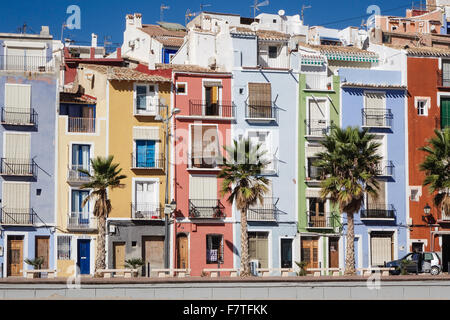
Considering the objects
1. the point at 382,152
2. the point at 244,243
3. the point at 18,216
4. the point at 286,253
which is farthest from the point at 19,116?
the point at 382,152

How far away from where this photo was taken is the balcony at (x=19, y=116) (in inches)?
2719

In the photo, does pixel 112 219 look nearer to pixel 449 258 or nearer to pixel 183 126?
pixel 183 126

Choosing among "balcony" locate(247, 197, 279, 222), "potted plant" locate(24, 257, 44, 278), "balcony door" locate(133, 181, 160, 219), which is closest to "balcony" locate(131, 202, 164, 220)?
"balcony door" locate(133, 181, 160, 219)

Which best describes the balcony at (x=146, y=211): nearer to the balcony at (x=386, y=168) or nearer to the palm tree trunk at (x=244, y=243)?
the palm tree trunk at (x=244, y=243)

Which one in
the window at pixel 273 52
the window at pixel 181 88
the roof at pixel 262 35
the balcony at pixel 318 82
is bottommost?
the window at pixel 181 88

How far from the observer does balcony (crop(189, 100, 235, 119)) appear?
71881mm

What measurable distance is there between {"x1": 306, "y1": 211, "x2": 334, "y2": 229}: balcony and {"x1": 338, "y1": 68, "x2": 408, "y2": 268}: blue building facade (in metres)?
0.99

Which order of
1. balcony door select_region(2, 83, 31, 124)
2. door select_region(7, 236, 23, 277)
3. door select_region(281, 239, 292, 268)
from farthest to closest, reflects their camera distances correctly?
door select_region(281, 239, 292, 268), balcony door select_region(2, 83, 31, 124), door select_region(7, 236, 23, 277)

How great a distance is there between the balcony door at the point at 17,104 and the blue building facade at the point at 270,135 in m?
12.0

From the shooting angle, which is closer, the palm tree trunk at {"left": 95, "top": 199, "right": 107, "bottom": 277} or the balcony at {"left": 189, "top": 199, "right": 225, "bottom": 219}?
the palm tree trunk at {"left": 95, "top": 199, "right": 107, "bottom": 277}

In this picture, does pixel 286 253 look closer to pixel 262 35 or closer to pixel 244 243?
pixel 244 243

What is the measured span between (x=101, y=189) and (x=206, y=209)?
26.7 feet

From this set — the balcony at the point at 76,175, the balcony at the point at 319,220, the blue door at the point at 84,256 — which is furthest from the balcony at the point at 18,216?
the balcony at the point at 319,220

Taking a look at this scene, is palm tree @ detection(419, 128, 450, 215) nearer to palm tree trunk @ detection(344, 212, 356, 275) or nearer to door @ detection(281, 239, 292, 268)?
palm tree trunk @ detection(344, 212, 356, 275)
